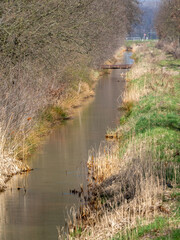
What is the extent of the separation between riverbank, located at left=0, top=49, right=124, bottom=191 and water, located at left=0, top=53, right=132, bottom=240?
0.93 ft

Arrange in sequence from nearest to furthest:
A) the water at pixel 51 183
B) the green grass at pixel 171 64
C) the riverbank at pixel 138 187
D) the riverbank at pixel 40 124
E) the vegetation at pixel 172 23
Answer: the riverbank at pixel 138 187 → the water at pixel 51 183 → the riverbank at pixel 40 124 → the vegetation at pixel 172 23 → the green grass at pixel 171 64

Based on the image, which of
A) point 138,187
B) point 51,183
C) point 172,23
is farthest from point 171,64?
point 138,187

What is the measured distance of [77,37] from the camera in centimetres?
1744

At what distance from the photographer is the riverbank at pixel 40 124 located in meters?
12.1

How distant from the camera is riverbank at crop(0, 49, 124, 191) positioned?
12.1 meters

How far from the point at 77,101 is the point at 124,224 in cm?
1714

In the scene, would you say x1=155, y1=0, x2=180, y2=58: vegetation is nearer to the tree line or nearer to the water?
the water

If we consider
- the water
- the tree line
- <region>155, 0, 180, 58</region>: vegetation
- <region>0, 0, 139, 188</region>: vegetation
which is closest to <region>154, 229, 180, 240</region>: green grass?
the water

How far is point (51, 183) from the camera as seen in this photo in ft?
39.3

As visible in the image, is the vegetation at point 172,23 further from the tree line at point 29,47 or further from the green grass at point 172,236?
the green grass at point 172,236

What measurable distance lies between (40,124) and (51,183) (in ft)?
19.0

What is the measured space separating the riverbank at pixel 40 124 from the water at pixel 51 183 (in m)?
0.28

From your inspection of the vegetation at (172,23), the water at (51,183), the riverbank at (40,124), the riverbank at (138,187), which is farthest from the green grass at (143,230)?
the vegetation at (172,23)

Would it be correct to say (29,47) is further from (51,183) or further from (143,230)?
(143,230)
